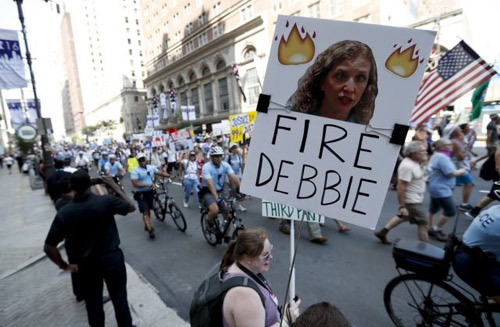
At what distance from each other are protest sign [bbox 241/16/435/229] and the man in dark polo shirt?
1810 mm

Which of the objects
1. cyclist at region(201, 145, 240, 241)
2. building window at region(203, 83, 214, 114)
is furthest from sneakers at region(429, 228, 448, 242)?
building window at region(203, 83, 214, 114)

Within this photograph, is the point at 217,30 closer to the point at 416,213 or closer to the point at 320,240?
the point at 320,240

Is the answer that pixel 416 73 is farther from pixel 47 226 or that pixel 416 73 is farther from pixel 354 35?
pixel 47 226

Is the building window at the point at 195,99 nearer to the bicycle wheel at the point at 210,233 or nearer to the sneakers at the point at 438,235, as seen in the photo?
the bicycle wheel at the point at 210,233

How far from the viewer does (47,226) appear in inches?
284

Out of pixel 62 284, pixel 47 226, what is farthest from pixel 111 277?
pixel 47 226

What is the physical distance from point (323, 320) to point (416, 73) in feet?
4.37

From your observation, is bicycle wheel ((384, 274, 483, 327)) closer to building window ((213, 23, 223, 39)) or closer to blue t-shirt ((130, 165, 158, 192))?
blue t-shirt ((130, 165, 158, 192))

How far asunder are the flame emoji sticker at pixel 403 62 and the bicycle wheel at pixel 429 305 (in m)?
2.19

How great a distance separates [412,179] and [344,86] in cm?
358

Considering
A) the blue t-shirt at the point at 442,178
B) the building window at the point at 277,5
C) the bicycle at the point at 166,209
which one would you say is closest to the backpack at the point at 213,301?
the blue t-shirt at the point at 442,178

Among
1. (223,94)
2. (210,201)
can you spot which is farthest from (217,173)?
(223,94)

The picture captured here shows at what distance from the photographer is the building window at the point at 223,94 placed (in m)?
39.0

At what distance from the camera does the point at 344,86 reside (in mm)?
1557
